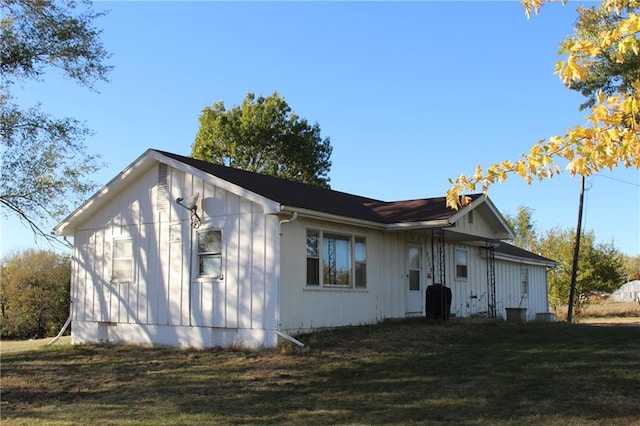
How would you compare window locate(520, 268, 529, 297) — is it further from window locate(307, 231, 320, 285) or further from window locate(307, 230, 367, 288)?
window locate(307, 231, 320, 285)

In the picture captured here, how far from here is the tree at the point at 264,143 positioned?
127 ft

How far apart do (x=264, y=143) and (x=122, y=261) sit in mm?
23619

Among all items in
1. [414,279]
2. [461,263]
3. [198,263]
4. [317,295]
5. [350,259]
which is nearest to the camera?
[317,295]

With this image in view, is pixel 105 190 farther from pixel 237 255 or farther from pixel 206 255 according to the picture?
pixel 237 255

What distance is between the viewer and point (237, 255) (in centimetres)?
1375

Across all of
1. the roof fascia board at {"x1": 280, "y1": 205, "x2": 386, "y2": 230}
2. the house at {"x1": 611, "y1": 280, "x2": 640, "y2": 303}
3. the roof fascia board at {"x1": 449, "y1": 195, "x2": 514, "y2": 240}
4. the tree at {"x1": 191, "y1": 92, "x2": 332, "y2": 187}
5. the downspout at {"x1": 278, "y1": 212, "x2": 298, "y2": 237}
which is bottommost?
the house at {"x1": 611, "y1": 280, "x2": 640, "y2": 303}

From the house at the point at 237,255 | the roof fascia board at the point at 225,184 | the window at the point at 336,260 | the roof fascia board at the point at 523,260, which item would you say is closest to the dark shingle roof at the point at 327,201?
the house at the point at 237,255

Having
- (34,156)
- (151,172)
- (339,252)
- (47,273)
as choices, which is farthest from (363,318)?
(47,273)

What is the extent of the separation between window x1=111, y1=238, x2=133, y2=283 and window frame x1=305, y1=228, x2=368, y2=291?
4.69 meters

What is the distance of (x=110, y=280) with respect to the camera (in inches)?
634

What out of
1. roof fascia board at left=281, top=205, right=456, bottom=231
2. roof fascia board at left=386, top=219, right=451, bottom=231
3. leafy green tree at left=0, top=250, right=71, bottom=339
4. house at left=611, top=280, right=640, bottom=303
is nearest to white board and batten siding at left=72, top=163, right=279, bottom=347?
roof fascia board at left=281, top=205, right=456, bottom=231

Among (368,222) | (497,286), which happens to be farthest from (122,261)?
(497,286)

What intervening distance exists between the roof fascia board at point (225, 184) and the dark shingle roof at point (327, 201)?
0.60 ft

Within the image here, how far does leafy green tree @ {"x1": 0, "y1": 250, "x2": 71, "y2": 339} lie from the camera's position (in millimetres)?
29312
